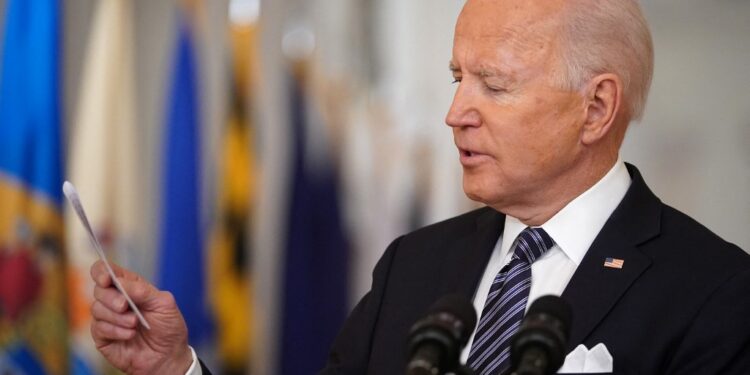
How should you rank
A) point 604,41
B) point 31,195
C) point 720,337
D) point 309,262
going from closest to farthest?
point 720,337 → point 604,41 → point 31,195 → point 309,262

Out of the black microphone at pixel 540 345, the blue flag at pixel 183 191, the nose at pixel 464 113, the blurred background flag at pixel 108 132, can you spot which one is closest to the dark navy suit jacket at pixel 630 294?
the nose at pixel 464 113

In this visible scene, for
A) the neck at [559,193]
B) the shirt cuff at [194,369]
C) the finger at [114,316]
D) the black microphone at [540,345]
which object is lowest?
the shirt cuff at [194,369]

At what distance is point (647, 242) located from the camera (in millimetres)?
2281

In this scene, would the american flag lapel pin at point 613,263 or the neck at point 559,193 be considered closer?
the american flag lapel pin at point 613,263

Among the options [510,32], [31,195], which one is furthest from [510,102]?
[31,195]

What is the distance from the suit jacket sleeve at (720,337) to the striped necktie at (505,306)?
1.10 feet

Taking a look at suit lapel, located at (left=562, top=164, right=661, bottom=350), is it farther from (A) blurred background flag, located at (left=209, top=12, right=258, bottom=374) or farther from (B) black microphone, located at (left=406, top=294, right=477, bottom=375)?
(A) blurred background flag, located at (left=209, top=12, right=258, bottom=374)

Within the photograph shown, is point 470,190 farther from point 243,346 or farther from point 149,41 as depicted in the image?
point 149,41

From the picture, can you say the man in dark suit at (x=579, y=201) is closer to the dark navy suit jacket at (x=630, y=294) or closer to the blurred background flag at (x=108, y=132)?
the dark navy suit jacket at (x=630, y=294)

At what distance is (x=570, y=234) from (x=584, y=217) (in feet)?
0.16

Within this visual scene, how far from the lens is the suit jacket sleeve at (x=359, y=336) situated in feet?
8.18

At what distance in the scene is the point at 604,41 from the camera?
7.61 ft

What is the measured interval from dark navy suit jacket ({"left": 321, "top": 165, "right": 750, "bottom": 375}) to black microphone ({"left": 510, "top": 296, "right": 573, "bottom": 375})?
0.60 m

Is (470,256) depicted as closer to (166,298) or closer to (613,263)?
(613,263)
